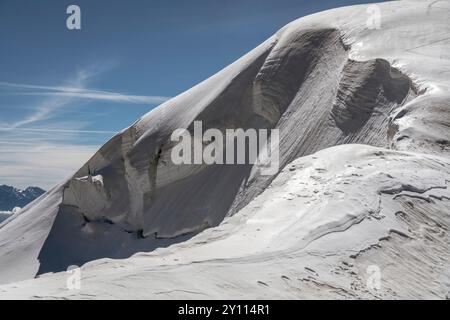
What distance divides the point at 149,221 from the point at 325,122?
701 cm

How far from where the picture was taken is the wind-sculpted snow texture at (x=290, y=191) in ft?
12.2

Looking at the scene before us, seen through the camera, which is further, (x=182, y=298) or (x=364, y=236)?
(x=364, y=236)

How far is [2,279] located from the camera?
17.5 meters

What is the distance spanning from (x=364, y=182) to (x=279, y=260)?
1.52 m

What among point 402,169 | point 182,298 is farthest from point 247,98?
point 182,298

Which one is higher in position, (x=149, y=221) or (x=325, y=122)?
(x=325, y=122)

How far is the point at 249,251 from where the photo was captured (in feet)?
13.4

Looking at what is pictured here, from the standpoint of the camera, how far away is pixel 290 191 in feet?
17.9

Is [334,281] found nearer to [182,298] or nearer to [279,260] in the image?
[279,260]

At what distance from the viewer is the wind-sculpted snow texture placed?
3.72 metres

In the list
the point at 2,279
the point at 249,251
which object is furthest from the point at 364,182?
the point at 2,279
